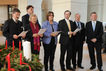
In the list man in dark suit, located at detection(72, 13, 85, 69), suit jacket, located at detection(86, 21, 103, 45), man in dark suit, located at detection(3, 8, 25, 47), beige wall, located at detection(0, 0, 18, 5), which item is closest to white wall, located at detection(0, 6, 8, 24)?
beige wall, located at detection(0, 0, 18, 5)

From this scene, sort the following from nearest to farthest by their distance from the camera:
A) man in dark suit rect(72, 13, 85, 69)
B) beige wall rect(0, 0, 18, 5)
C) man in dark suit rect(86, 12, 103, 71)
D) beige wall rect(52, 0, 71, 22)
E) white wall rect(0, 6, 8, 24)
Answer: man in dark suit rect(86, 12, 103, 71), man in dark suit rect(72, 13, 85, 69), beige wall rect(52, 0, 71, 22), beige wall rect(0, 0, 18, 5), white wall rect(0, 6, 8, 24)

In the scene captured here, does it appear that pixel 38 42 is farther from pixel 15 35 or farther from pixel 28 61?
pixel 28 61

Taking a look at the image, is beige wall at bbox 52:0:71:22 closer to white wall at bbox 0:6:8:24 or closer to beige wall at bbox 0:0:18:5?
beige wall at bbox 0:0:18:5

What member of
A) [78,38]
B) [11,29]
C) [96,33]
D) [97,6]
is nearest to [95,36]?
[96,33]

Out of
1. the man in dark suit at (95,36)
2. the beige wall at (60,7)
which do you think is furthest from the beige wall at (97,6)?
the man in dark suit at (95,36)

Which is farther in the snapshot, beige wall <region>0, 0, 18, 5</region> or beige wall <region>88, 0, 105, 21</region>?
beige wall <region>0, 0, 18, 5</region>

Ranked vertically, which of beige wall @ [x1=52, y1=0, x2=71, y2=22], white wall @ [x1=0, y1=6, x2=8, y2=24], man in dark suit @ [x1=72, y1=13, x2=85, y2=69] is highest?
white wall @ [x1=0, y1=6, x2=8, y2=24]

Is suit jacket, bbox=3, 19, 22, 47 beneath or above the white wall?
beneath

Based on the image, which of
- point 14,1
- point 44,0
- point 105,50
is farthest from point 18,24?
point 14,1

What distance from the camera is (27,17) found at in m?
4.29

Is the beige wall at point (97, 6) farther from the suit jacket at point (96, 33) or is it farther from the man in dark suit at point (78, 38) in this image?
the suit jacket at point (96, 33)

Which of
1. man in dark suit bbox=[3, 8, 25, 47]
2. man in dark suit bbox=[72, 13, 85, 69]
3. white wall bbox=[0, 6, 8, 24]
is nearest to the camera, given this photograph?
man in dark suit bbox=[3, 8, 25, 47]

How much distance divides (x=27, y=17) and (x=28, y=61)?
101 inches

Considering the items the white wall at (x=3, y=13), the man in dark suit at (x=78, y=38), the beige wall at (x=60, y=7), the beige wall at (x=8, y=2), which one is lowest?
the man in dark suit at (x=78, y=38)
